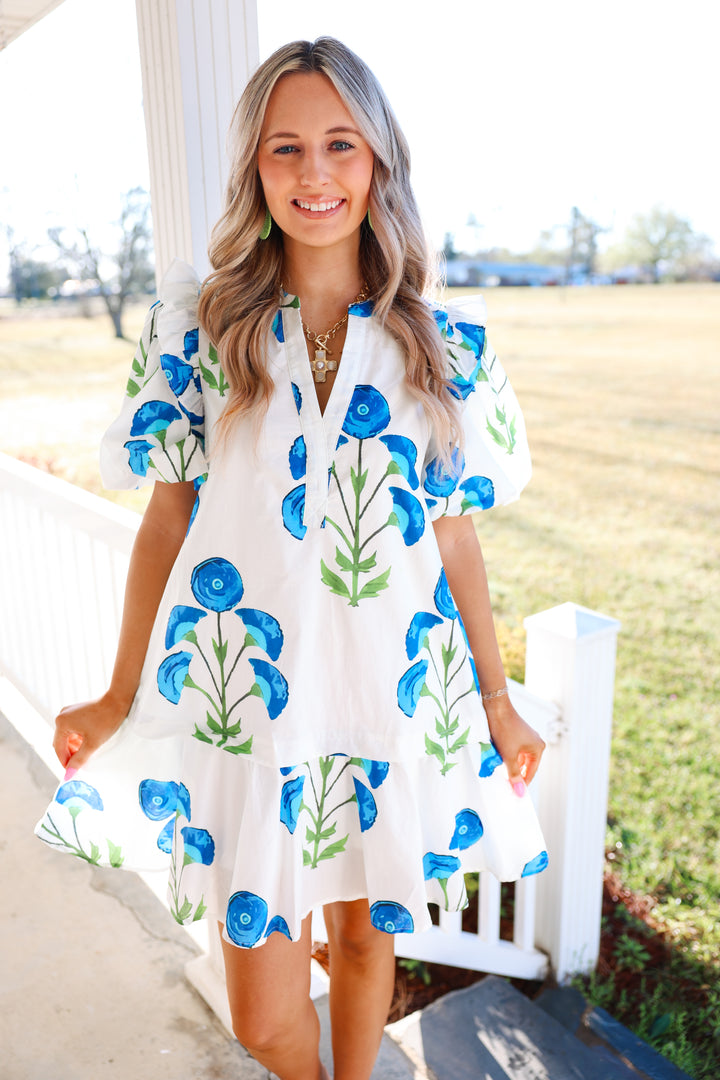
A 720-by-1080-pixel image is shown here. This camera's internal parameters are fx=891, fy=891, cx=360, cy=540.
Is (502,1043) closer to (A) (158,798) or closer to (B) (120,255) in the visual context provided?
(A) (158,798)

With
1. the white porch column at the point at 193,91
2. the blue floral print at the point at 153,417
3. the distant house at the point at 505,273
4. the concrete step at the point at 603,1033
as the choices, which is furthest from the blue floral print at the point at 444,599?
the distant house at the point at 505,273

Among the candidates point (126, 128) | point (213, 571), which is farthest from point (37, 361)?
point (213, 571)

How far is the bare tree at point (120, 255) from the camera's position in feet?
27.0

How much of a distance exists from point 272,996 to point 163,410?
89 cm

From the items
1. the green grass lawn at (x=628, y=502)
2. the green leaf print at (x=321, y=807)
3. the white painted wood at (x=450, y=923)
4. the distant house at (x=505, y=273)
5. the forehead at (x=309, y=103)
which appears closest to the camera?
the forehead at (x=309, y=103)

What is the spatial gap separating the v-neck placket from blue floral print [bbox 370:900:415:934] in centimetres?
56

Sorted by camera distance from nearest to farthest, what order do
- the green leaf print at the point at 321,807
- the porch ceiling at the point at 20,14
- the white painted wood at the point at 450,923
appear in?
the green leaf print at the point at 321,807
the white painted wood at the point at 450,923
the porch ceiling at the point at 20,14

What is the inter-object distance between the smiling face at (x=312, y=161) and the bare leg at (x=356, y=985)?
41.5 inches

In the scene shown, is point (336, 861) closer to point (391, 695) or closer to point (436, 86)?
point (391, 695)

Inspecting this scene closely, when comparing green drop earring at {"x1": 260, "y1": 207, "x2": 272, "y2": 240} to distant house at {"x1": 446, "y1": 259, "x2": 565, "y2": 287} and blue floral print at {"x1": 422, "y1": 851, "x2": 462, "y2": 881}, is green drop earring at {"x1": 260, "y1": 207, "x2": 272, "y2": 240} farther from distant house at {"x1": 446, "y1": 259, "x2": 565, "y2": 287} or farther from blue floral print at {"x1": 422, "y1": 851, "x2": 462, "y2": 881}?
distant house at {"x1": 446, "y1": 259, "x2": 565, "y2": 287}

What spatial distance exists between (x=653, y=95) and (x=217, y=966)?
421 inches

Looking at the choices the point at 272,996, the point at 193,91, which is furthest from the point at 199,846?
the point at 193,91

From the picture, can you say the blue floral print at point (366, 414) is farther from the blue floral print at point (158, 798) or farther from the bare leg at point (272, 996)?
the bare leg at point (272, 996)

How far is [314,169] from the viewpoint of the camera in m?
1.19
